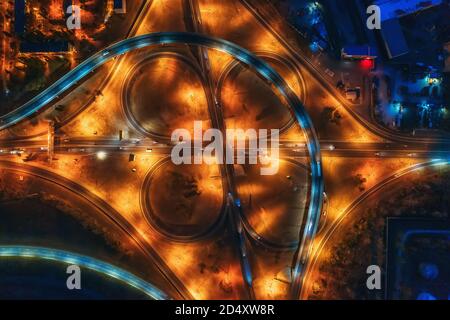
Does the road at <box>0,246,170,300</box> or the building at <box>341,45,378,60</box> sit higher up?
the building at <box>341,45,378,60</box>

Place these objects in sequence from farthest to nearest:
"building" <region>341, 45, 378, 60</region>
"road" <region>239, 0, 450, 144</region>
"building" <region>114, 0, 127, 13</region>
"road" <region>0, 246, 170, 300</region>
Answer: "road" <region>239, 0, 450, 144</region>, "building" <region>114, 0, 127, 13</region>, "building" <region>341, 45, 378, 60</region>, "road" <region>0, 246, 170, 300</region>

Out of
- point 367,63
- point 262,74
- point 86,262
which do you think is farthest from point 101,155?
point 367,63

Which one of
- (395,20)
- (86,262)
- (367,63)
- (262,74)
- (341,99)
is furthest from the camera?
(341,99)

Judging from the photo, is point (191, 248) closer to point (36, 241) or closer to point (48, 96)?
point (36, 241)

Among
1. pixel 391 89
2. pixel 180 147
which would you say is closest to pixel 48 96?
pixel 180 147

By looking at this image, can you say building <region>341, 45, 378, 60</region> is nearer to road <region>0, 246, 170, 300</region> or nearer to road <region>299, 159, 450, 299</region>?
road <region>299, 159, 450, 299</region>

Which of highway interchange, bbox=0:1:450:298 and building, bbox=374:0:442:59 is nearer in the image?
highway interchange, bbox=0:1:450:298

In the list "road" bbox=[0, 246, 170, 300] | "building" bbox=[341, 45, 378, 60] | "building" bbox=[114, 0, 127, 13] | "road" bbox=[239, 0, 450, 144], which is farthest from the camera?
"road" bbox=[239, 0, 450, 144]

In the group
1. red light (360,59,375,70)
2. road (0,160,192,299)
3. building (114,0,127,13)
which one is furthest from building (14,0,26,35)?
red light (360,59,375,70)

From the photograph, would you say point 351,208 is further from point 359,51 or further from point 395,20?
point 395,20
